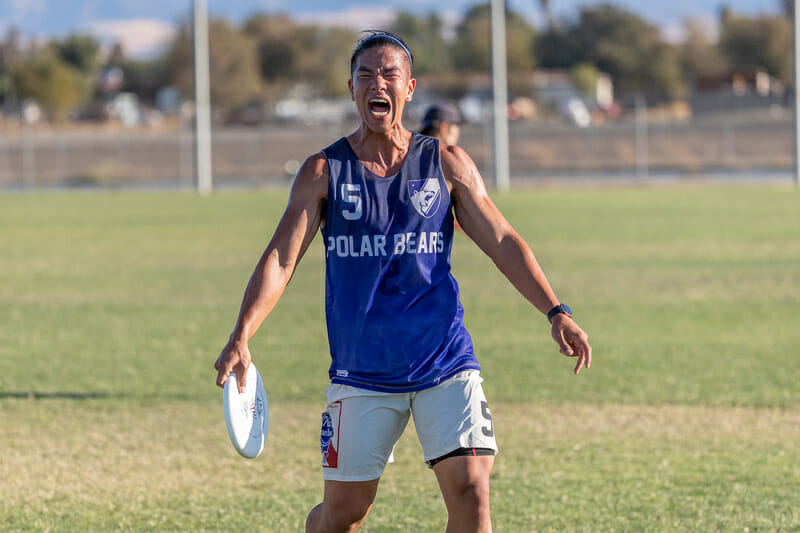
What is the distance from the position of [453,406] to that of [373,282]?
52 centimetres

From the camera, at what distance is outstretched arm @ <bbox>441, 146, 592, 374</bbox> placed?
4.40 m

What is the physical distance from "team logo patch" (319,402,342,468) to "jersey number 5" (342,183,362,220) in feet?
Answer: 2.20

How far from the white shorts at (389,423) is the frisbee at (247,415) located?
26 centimetres

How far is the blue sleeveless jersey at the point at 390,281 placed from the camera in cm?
429

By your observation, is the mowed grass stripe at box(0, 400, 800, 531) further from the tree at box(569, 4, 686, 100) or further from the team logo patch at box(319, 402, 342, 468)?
the tree at box(569, 4, 686, 100)

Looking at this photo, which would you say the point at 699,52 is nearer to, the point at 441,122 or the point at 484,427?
the point at 441,122

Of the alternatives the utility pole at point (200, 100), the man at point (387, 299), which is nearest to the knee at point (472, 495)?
the man at point (387, 299)

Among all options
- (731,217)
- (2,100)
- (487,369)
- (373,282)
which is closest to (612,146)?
(731,217)

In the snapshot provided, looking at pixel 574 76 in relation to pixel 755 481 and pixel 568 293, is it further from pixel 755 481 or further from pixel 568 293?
pixel 755 481

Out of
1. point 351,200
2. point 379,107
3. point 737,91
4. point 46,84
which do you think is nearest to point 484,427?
point 351,200

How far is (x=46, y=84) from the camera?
8181 cm

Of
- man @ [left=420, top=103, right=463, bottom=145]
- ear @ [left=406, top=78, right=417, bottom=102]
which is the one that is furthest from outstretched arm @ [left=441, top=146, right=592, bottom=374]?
man @ [left=420, top=103, right=463, bottom=145]

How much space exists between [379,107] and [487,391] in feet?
15.7

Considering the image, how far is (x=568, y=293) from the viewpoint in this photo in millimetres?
14703
